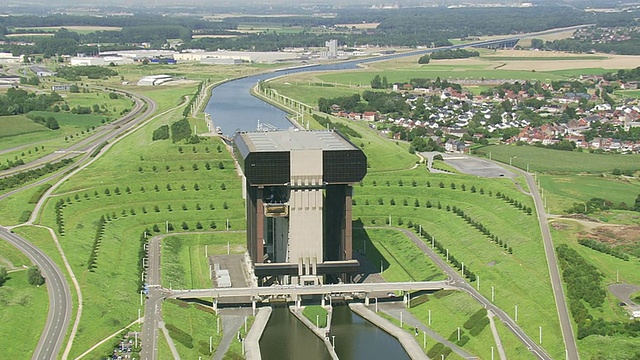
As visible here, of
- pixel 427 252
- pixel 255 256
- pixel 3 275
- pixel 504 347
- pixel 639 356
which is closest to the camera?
pixel 639 356

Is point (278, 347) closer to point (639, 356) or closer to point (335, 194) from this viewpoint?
point (335, 194)

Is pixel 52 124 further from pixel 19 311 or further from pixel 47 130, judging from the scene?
pixel 19 311

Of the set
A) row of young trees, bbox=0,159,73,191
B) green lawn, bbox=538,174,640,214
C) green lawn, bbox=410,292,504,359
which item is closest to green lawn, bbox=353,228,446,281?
green lawn, bbox=410,292,504,359

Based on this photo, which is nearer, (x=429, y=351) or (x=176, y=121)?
(x=429, y=351)

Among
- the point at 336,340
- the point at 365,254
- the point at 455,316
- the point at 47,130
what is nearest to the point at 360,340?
the point at 336,340

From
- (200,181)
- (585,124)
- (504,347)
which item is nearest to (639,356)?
(504,347)

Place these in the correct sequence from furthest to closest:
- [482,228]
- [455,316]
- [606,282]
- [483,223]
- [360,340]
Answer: [483,223], [482,228], [606,282], [455,316], [360,340]

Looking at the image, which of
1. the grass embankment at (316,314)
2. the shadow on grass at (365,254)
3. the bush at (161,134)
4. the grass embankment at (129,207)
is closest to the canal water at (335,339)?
the grass embankment at (316,314)

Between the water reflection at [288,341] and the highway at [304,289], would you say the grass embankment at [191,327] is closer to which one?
the highway at [304,289]
